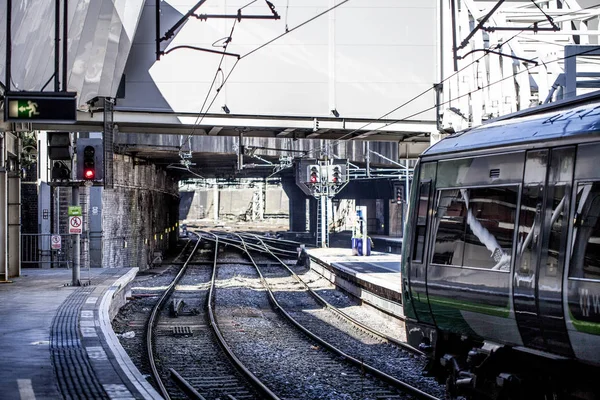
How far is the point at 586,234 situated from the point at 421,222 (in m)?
3.12

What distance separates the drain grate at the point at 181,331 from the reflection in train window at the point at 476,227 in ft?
31.4

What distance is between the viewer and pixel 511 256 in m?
7.77

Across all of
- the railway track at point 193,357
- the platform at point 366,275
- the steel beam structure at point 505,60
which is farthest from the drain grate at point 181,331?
the steel beam structure at point 505,60

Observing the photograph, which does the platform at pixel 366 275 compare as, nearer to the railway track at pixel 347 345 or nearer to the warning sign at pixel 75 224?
the railway track at pixel 347 345

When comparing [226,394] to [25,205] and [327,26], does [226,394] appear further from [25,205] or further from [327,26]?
[25,205]

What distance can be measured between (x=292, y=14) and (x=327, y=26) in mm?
1033

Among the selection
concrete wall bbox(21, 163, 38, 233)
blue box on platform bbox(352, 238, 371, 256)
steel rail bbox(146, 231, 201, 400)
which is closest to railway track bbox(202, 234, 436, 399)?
steel rail bbox(146, 231, 201, 400)

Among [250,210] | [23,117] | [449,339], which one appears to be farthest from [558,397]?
[250,210]

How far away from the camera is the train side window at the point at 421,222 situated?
9648 millimetres

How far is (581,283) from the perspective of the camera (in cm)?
669

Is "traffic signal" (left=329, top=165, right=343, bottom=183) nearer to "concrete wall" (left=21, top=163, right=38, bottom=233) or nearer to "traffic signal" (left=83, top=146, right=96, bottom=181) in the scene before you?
"concrete wall" (left=21, top=163, right=38, bottom=233)

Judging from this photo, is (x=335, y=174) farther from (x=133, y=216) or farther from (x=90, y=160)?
(x=90, y=160)

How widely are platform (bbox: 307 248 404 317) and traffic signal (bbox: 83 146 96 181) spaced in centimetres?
750

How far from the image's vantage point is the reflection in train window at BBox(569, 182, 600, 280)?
663cm
